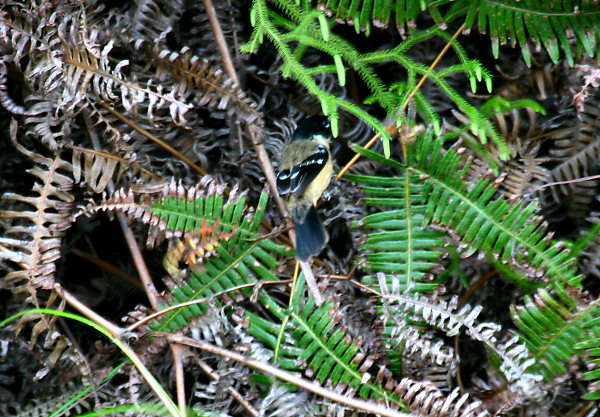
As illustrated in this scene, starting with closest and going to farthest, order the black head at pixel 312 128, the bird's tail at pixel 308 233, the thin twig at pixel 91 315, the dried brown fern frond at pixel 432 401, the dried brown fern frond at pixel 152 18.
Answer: the dried brown fern frond at pixel 432 401 → the thin twig at pixel 91 315 → the bird's tail at pixel 308 233 → the dried brown fern frond at pixel 152 18 → the black head at pixel 312 128

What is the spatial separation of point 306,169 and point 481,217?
961mm

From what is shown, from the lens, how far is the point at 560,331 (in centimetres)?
197

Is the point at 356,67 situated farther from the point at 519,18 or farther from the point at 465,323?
the point at 465,323

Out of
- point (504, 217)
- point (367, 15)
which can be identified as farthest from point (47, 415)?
point (367, 15)

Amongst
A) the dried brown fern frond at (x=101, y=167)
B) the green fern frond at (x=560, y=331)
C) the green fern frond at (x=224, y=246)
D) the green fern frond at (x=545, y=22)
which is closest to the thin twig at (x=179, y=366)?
the green fern frond at (x=224, y=246)

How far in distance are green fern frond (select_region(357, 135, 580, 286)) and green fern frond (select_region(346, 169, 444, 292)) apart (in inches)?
1.9

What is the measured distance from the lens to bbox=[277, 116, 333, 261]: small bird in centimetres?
257

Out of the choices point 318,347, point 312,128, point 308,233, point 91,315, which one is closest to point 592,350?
point 318,347

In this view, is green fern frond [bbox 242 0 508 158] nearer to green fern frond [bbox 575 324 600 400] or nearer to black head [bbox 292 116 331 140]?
black head [bbox 292 116 331 140]

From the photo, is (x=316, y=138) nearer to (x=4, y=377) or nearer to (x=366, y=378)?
(x=366, y=378)

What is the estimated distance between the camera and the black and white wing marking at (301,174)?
2.71 metres

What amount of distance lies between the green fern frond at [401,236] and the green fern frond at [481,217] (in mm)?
47

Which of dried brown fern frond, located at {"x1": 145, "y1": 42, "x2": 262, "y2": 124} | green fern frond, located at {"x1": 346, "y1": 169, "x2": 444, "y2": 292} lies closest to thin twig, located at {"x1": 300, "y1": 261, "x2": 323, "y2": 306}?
green fern frond, located at {"x1": 346, "y1": 169, "x2": 444, "y2": 292}

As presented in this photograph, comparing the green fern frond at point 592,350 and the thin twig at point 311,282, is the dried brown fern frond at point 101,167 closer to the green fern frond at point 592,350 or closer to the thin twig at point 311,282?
the thin twig at point 311,282
